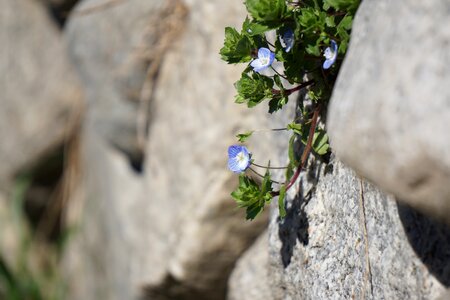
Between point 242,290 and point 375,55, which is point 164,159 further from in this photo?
point 375,55

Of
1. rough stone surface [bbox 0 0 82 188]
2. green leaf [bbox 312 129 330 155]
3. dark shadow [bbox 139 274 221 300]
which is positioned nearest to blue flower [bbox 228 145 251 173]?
green leaf [bbox 312 129 330 155]

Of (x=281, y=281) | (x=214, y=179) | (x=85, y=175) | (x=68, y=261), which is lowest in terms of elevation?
(x=68, y=261)

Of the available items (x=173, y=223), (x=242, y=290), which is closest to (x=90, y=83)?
(x=173, y=223)

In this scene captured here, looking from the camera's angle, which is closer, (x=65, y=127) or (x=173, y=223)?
(x=173, y=223)

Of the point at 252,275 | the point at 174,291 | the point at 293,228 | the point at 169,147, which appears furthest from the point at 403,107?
the point at 174,291

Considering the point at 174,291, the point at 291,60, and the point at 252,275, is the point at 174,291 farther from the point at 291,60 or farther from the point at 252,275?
the point at 291,60
